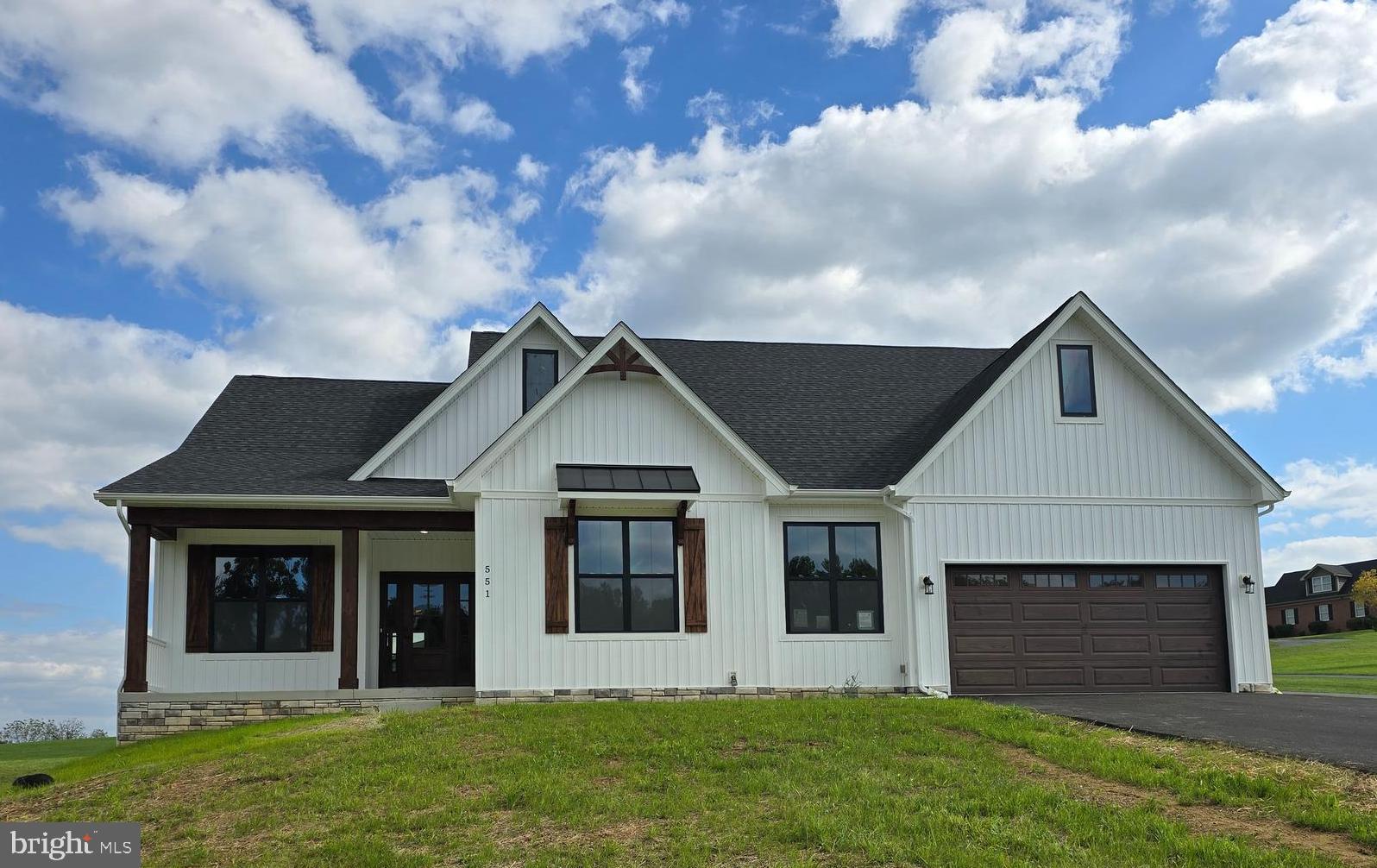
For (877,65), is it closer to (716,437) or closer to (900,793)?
(716,437)

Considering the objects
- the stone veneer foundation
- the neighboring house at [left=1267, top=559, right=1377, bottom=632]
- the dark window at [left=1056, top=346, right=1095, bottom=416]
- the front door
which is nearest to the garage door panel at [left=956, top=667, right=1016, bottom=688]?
the stone veneer foundation

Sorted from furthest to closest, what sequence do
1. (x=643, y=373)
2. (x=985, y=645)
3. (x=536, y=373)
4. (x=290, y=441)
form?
(x=536, y=373) < (x=290, y=441) < (x=985, y=645) < (x=643, y=373)

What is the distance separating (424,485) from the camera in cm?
1856

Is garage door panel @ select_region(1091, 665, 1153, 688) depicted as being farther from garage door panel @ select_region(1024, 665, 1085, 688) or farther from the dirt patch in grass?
the dirt patch in grass

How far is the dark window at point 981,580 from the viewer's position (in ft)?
60.3

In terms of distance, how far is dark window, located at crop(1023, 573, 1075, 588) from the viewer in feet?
60.8

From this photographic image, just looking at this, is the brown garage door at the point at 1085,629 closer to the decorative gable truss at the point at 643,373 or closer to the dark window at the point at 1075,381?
the dark window at the point at 1075,381

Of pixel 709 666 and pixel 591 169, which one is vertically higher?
pixel 591 169

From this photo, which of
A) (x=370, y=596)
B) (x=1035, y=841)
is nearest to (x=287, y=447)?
(x=370, y=596)

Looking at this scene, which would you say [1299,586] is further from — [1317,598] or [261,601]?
[261,601]

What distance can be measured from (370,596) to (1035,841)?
541 inches

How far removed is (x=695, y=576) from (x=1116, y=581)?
6801 mm

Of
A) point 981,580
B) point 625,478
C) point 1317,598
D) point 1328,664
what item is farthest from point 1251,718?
point 1317,598

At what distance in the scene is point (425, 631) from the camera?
19891mm
